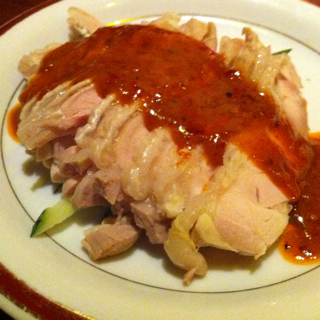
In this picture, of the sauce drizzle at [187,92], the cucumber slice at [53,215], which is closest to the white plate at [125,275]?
the cucumber slice at [53,215]

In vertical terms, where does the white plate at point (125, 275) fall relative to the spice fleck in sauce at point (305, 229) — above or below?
above

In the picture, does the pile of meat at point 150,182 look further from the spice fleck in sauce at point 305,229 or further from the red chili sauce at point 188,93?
the spice fleck in sauce at point 305,229

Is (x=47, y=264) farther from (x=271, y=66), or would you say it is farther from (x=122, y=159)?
(x=271, y=66)

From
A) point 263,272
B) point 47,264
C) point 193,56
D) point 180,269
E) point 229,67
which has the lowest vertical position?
point 263,272

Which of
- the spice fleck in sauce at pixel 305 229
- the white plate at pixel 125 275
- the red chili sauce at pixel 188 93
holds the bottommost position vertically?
the spice fleck in sauce at pixel 305 229

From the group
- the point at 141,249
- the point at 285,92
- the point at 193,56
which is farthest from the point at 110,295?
the point at 285,92

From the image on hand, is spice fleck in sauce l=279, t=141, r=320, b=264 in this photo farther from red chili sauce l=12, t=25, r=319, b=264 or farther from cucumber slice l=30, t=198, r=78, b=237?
cucumber slice l=30, t=198, r=78, b=237

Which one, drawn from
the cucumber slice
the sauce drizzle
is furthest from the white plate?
the sauce drizzle
